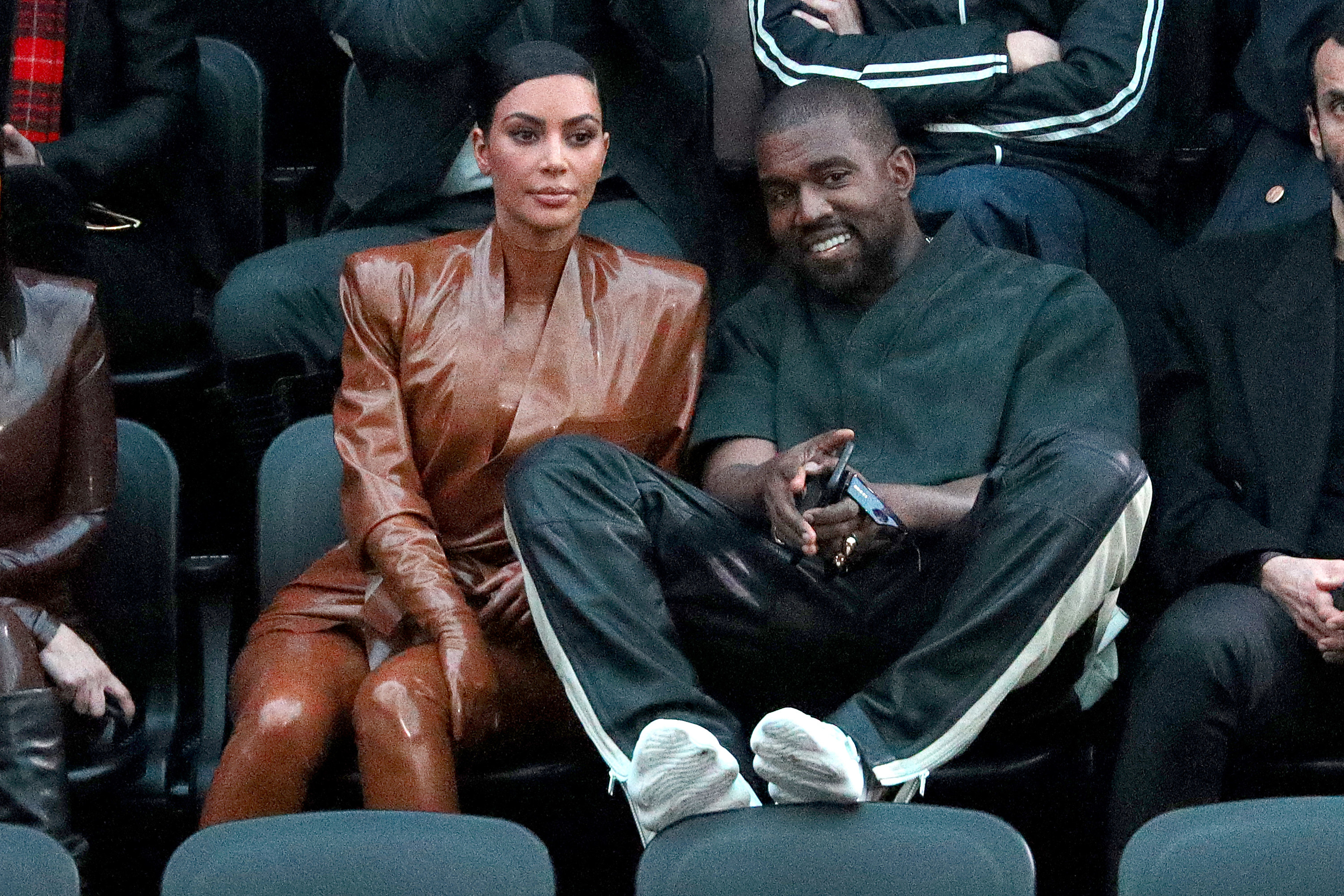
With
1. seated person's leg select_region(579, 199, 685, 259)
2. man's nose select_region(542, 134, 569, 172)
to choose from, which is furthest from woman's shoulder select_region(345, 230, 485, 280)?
seated person's leg select_region(579, 199, 685, 259)

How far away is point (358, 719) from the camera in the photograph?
2.36 m

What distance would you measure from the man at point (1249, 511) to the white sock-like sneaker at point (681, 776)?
1.55 ft

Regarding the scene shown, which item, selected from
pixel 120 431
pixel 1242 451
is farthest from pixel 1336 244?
pixel 120 431

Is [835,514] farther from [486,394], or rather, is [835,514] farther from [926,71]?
[926,71]

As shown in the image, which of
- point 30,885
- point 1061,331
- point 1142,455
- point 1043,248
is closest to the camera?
point 30,885

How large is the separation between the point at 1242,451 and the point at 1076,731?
15.4 inches

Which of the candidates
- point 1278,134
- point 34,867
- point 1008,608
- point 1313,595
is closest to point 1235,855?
point 1008,608

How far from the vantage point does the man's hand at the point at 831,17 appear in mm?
3098

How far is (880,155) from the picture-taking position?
8.84ft

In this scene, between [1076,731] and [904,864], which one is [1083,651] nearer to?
[1076,731]

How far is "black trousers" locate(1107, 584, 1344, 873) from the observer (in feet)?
7.52

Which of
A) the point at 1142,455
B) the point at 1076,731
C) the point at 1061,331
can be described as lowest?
the point at 1076,731

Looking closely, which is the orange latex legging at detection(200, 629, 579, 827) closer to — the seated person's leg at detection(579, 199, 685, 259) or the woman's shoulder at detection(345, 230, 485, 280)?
the woman's shoulder at detection(345, 230, 485, 280)

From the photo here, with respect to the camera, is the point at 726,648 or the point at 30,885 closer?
the point at 30,885
